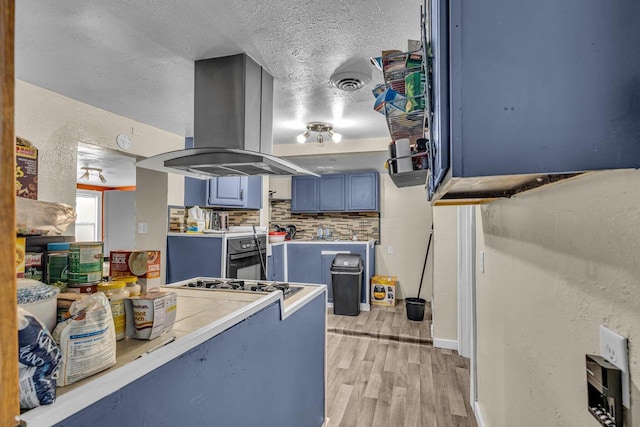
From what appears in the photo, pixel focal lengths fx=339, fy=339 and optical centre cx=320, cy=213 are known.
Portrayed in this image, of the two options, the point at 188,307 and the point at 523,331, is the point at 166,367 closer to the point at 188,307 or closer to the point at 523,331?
the point at 188,307

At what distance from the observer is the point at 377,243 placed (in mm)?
5523

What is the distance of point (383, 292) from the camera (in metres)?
4.88

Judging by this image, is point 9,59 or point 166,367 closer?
point 9,59

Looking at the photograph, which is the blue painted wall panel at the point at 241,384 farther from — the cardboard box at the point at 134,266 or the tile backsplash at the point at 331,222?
the tile backsplash at the point at 331,222

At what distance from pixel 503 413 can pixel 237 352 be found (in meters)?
1.28

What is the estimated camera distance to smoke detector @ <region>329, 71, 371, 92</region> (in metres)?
2.20

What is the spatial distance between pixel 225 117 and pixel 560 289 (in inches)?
72.4

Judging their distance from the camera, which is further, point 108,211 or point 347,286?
point 108,211

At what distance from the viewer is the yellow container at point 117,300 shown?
0.93m

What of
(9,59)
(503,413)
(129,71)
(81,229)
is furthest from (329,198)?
(81,229)

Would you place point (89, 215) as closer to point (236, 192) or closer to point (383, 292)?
point (236, 192)

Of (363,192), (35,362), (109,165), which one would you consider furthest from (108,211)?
(35,362)

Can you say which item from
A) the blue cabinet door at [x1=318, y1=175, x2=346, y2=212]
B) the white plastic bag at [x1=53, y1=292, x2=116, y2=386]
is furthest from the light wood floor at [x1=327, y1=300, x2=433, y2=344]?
the white plastic bag at [x1=53, y1=292, x2=116, y2=386]

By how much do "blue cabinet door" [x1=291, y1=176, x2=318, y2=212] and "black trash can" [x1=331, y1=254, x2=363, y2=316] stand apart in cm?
139
